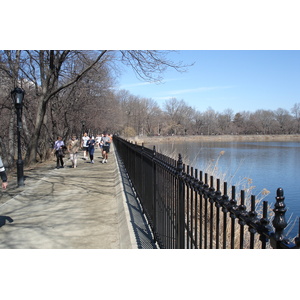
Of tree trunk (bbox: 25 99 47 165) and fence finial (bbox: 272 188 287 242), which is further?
tree trunk (bbox: 25 99 47 165)

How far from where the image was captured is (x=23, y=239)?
552 cm

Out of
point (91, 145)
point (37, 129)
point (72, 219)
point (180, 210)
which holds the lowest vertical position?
point (72, 219)

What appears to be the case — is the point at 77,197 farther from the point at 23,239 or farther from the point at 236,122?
the point at 236,122

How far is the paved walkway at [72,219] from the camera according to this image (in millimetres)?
5291

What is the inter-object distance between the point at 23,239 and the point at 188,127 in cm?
12831

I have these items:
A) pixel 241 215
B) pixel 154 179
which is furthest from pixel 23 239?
pixel 241 215

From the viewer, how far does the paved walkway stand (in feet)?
17.4

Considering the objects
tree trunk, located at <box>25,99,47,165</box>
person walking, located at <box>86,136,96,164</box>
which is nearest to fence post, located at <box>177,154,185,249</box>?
person walking, located at <box>86,136,96,164</box>

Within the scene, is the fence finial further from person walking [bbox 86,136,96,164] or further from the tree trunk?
the tree trunk

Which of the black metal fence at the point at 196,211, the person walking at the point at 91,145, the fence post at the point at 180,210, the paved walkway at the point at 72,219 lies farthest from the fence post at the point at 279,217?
the person walking at the point at 91,145

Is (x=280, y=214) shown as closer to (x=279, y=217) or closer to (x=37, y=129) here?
(x=279, y=217)

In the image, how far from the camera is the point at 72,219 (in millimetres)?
6918

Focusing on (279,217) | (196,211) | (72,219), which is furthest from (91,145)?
(279,217)

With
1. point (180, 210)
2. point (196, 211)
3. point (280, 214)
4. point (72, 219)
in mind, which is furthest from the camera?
point (72, 219)
